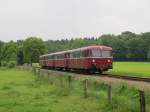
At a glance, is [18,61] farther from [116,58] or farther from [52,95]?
[52,95]

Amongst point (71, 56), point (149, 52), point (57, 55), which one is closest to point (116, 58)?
point (149, 52)

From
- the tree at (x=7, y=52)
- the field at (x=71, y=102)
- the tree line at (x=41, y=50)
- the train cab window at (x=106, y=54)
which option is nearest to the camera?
the field at (x=71, y=102)

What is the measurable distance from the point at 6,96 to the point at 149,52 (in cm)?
11224

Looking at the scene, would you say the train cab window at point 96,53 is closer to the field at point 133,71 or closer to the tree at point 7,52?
the field at point 133,71

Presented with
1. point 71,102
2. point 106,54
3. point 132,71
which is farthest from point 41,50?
point 71,102

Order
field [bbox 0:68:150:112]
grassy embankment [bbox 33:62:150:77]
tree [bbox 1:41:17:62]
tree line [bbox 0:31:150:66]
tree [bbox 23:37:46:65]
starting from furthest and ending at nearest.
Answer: tree [bbox 1:41:17:62] < tree line [bbox 0:31:150:66] < tree [bbox 23:37:46:65] < grassy embankment [bbox 33:62:150:77] < field [bbox 0:68:150:112]

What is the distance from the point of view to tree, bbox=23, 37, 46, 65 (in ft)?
445

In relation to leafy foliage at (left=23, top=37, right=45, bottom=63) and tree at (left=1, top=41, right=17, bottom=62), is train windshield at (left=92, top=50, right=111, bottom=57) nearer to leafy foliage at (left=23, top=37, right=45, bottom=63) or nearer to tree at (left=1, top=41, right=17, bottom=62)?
leafy foliage at (left=23, top=37, right=45, bottom=63)

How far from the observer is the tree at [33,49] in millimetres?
135750

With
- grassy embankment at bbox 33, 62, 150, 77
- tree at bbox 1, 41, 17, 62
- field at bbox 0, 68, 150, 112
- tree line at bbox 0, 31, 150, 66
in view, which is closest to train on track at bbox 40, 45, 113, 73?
grassy embankment at bbox 33, 62, 150, 77

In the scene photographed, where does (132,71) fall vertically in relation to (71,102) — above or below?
above

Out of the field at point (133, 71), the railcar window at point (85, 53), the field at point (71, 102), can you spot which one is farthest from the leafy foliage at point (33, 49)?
the field at point (71, 102)

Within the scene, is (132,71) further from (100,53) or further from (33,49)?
(33,49)

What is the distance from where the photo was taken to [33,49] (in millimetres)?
137750
